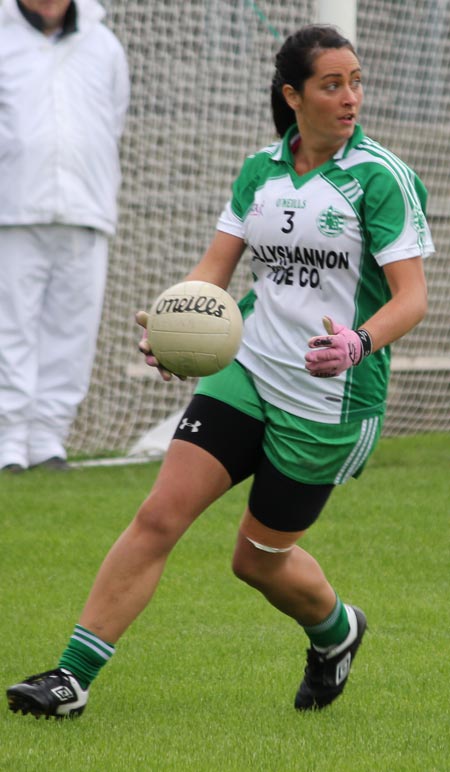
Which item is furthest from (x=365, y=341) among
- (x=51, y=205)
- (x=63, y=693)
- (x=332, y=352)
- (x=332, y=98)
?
(x=51, y=205)

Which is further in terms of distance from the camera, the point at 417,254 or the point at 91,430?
the point at 91,430

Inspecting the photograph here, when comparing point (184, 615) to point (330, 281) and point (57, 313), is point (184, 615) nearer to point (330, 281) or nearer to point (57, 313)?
point (330, 281)

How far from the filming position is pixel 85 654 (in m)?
4.25

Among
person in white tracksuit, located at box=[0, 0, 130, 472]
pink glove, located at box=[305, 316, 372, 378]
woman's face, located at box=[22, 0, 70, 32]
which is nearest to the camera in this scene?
pink glove, located at box=[305, 316, 372, 378]

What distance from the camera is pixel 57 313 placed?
9.08 metres

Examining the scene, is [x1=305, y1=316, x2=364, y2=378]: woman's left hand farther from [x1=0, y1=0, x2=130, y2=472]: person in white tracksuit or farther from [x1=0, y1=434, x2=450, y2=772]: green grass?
[x1=0, y1=0, x2=130, y2=472]: person in white tracksuit

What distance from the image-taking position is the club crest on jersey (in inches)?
167

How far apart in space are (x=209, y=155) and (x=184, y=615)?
226 inches

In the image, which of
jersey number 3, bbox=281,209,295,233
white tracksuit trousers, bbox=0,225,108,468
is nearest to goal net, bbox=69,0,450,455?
white tracksuit trousers, bbox=0,225,108,468

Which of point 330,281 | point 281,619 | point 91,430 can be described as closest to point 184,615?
point 281,619

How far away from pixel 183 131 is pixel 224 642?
6.16 m

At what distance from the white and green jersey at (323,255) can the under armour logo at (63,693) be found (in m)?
1.05

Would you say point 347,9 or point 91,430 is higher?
point 347,9

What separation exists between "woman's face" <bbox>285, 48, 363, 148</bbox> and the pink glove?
2.42 feet
